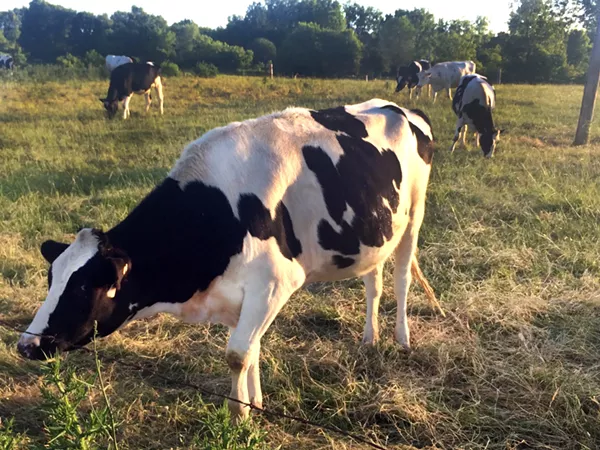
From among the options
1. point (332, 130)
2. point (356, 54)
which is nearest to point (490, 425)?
point (332, 130)

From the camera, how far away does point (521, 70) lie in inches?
1377

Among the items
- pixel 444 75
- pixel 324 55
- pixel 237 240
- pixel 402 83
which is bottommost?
pixel 237 240

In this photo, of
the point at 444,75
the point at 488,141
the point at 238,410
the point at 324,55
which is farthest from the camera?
the point at 324,55

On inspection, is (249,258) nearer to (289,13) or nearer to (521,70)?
(521,70)

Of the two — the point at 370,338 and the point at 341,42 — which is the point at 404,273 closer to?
the point at 370,338

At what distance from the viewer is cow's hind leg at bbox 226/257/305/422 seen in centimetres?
251

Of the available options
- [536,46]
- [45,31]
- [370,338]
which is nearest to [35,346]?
[370,338]

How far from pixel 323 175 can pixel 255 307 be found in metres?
0.86

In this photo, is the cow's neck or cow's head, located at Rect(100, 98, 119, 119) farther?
cow's head, located at Rect(100, 98, 119, 119)

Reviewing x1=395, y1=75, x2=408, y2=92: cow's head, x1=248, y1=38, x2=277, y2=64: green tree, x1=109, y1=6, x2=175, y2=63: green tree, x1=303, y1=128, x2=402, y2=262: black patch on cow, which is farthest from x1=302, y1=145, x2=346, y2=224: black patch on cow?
x1=248, y1=38, x2=277, y2=64: green tree

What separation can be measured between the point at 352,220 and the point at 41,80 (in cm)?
2064

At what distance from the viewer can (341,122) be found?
3.24 m

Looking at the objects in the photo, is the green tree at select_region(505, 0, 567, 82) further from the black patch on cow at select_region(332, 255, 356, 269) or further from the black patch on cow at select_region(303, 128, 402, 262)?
the black patch on cow at select_region(332, 255, 356, 269)

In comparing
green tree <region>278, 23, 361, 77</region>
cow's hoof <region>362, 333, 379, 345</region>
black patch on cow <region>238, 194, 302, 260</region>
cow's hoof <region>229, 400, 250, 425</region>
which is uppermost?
green tree <region>278, 23, 361, 77</region>
